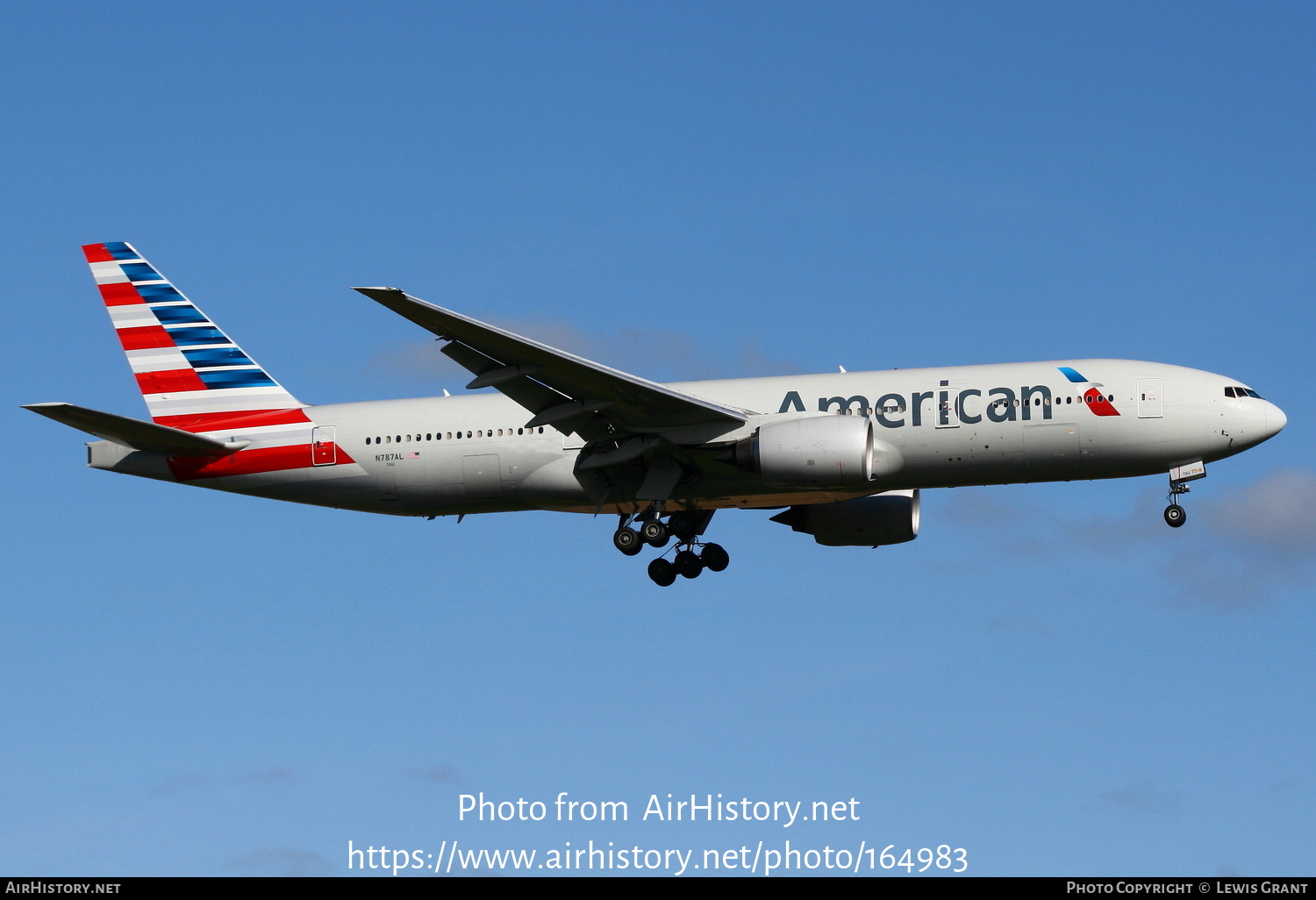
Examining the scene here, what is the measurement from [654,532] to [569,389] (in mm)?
4253

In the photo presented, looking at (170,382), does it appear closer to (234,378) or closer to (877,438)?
(234,378)

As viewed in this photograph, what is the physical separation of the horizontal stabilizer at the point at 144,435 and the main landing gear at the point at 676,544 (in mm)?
9243

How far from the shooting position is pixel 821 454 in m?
32.6

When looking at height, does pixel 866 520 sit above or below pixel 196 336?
below

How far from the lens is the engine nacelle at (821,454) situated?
32.5 metres

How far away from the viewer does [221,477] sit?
37312mm

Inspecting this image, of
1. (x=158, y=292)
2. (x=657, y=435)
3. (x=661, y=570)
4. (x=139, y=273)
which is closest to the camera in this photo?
(x=657, y=435)

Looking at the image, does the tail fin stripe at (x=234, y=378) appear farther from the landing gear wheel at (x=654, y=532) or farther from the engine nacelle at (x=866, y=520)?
the engine nacelle at (x=866, y=520)

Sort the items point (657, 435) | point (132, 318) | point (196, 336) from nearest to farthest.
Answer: point (657, 435), point (196, 336), point (132, 318)

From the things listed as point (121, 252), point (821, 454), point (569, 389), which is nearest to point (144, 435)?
point (121, 252)

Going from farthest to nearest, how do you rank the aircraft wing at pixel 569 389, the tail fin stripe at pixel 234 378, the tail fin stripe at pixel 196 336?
the tail fin stripe at pixel 196 336 < the tail fin stripe at pixel 234 378 < the aircraft wing at pixel 569 389

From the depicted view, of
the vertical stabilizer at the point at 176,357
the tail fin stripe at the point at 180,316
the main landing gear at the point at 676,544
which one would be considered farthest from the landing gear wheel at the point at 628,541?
the tail fin stripe at the point at 180,316

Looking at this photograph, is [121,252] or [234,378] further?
[121,252]
